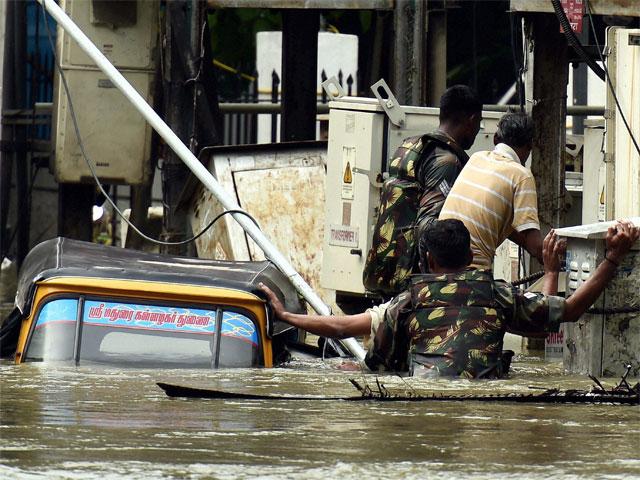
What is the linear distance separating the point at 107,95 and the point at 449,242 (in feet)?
23.1

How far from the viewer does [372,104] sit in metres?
11.9

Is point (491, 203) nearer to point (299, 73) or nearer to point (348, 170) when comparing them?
point (348, 170)

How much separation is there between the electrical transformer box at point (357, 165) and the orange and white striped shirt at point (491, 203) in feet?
8.46

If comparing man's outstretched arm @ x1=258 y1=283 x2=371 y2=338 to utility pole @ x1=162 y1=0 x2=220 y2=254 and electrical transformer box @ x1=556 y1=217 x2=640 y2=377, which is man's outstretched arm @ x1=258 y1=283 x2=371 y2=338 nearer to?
electrical transformer box @ x1=556 y1=217 x2=640 y2=377

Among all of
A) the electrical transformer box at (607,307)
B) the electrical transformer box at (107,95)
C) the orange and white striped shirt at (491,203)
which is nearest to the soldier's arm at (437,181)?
the orange and white striped shirt at (491,203)

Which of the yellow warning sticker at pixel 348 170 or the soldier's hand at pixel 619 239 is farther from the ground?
the yellow warning sticker at pixel 348 170

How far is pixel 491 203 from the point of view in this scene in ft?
30.1

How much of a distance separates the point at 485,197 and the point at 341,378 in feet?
4.08

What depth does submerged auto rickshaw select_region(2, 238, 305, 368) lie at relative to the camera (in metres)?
8.98

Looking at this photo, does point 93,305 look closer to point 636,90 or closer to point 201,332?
point 201,332

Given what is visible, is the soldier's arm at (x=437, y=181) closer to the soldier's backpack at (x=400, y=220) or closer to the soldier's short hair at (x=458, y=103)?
the soldier's backpack at (x=400, y=220)

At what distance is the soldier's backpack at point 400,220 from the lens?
32.1ft

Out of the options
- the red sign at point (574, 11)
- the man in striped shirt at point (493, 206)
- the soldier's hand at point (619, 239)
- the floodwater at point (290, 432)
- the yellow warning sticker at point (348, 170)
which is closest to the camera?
the floodwater at point (290, 432)

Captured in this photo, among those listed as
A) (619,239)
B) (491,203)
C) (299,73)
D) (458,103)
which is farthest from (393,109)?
(299,73)
